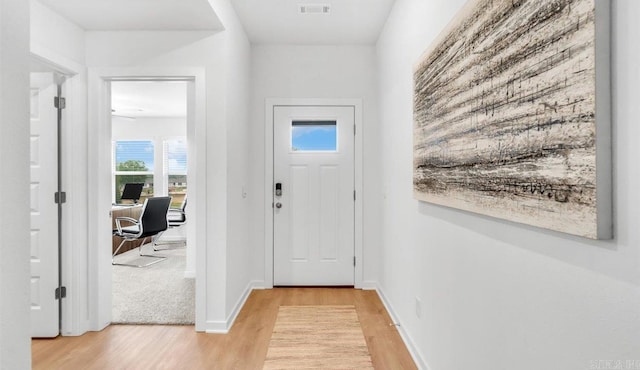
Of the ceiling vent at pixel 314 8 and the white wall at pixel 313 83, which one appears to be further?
the white wall at pixel 313 83

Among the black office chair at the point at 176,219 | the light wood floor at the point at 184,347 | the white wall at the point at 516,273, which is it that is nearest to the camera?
the white wall at the point at 516,273

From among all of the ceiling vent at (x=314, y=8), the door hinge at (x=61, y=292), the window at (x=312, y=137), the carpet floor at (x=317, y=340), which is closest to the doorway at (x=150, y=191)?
the door hinge at (x=61, y=292)

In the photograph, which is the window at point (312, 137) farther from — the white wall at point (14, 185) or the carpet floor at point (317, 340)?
the white wall at point (14, 185)

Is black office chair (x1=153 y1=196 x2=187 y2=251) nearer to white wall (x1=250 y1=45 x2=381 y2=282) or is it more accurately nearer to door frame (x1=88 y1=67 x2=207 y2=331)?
white wall (x1=250 y1=45 x2=381 y2=282)

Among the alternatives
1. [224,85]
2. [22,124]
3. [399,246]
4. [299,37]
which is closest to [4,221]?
[22,124]

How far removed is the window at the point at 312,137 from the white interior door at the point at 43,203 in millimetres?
2065

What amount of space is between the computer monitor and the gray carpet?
7.36ft

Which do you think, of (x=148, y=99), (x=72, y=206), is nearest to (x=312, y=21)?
(x=72, y=206)

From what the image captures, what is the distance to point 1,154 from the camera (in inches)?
37.8

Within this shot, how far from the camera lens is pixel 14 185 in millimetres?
1006

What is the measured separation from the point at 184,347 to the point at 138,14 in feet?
7.61

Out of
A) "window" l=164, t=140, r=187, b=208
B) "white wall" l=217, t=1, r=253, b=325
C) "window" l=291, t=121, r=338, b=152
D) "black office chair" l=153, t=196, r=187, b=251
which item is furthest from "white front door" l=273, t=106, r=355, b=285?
"window" l=164, t=140, r=187, b=208

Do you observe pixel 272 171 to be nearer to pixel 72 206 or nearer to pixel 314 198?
pixel 314 198

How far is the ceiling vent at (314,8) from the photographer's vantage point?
2886 millimetres
